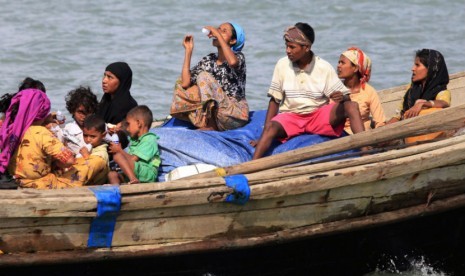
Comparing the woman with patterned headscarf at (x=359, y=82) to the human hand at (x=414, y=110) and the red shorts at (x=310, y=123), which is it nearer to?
the human hand at (x=414, y=110)

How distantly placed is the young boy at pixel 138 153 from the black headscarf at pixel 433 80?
5.57ft

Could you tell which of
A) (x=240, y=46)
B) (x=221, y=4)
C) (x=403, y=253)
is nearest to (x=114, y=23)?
(x=221, y=4)

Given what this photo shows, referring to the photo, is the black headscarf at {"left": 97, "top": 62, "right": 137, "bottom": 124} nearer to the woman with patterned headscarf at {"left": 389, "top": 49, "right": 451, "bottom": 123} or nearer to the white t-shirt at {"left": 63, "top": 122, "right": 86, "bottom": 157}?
the white t-shirt at {"left": 63, "top": 122, "right": 86, "bottom": 157}

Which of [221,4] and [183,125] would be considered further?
[221,4]

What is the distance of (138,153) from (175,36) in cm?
938

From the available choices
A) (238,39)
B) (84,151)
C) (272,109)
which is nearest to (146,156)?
(84,151)

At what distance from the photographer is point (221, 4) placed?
17.2 meters

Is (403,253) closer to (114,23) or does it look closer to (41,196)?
(41,196)

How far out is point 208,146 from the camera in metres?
6.04

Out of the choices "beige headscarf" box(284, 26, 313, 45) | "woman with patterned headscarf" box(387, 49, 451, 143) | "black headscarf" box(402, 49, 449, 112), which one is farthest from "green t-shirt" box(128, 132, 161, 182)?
"black headscarf" box(402, 49, 449, 112)

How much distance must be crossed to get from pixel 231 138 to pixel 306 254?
3.16ft

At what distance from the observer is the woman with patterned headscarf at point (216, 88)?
6.30m

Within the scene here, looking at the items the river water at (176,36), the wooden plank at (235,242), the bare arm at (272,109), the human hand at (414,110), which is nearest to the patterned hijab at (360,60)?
the human hand at (414,110)

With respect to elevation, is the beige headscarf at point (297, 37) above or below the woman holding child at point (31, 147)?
above
